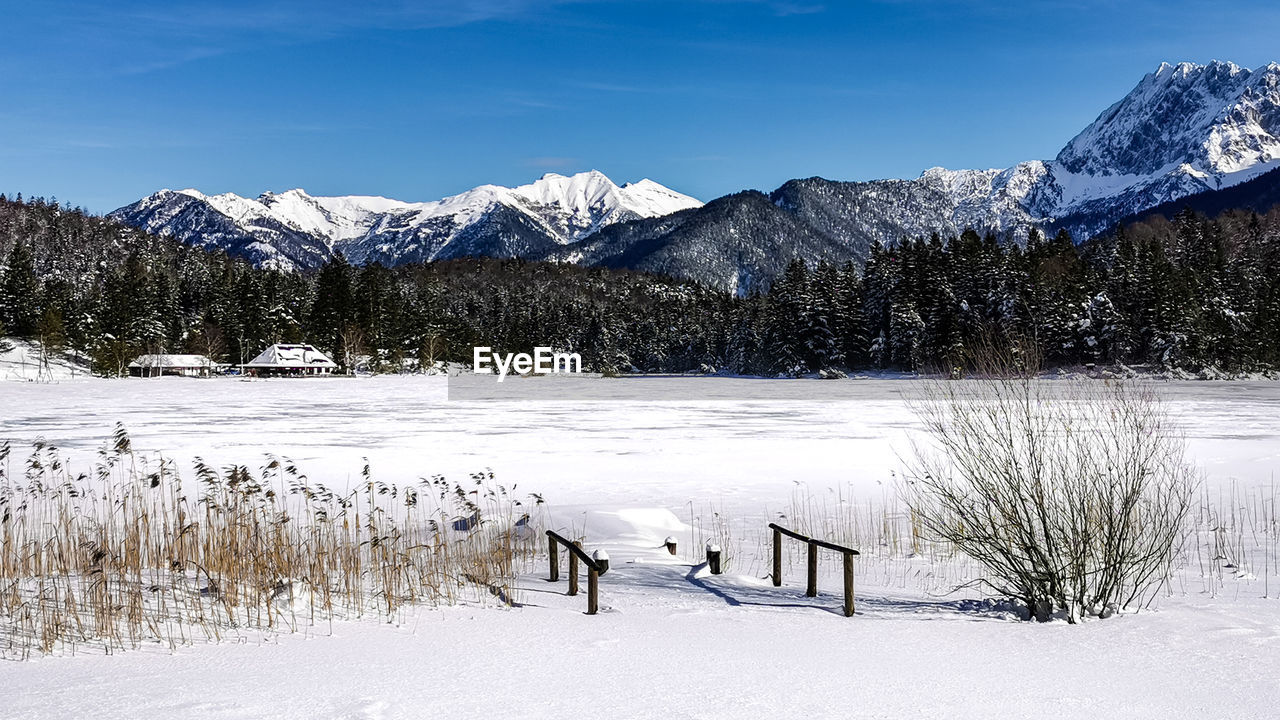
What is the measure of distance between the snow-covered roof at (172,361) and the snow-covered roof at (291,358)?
8756 millimetres

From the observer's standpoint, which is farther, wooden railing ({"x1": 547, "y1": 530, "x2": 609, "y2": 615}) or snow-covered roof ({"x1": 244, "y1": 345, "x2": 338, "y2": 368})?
snow-covered roof ({"x1": 244, "y1": 345, "x2": 338, "y2": 368})

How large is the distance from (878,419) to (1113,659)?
27125mm

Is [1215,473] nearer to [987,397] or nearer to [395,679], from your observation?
[987,397]

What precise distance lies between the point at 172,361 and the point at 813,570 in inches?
4024

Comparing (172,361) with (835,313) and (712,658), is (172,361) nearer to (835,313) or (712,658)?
(835,313)

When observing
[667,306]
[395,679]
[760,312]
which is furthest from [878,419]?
[667,306]

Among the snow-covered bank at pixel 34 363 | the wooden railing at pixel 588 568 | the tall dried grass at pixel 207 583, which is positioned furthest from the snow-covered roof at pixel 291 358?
the wooden railing at pixel 588 568

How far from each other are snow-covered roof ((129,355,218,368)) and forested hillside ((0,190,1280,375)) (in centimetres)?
159

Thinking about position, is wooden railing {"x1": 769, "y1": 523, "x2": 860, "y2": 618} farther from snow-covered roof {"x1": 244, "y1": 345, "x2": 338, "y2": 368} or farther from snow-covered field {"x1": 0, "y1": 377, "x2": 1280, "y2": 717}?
snow-covered roof {"x1": 244, "y1": 345, "x2": 338, "y2": 368}

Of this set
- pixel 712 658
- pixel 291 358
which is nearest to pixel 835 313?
pixel 291 358

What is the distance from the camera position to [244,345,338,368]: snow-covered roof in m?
90.9

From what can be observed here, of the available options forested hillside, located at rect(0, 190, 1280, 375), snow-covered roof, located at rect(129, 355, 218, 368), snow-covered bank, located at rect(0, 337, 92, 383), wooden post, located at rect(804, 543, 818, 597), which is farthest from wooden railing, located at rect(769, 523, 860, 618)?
snow-covered roof, located at rect(129, 355, 218, 368)

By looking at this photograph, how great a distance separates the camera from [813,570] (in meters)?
8.40

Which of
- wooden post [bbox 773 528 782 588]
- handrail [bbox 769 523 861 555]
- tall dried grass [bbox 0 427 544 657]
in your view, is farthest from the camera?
wooden post [bbox 773 528 782 588]
